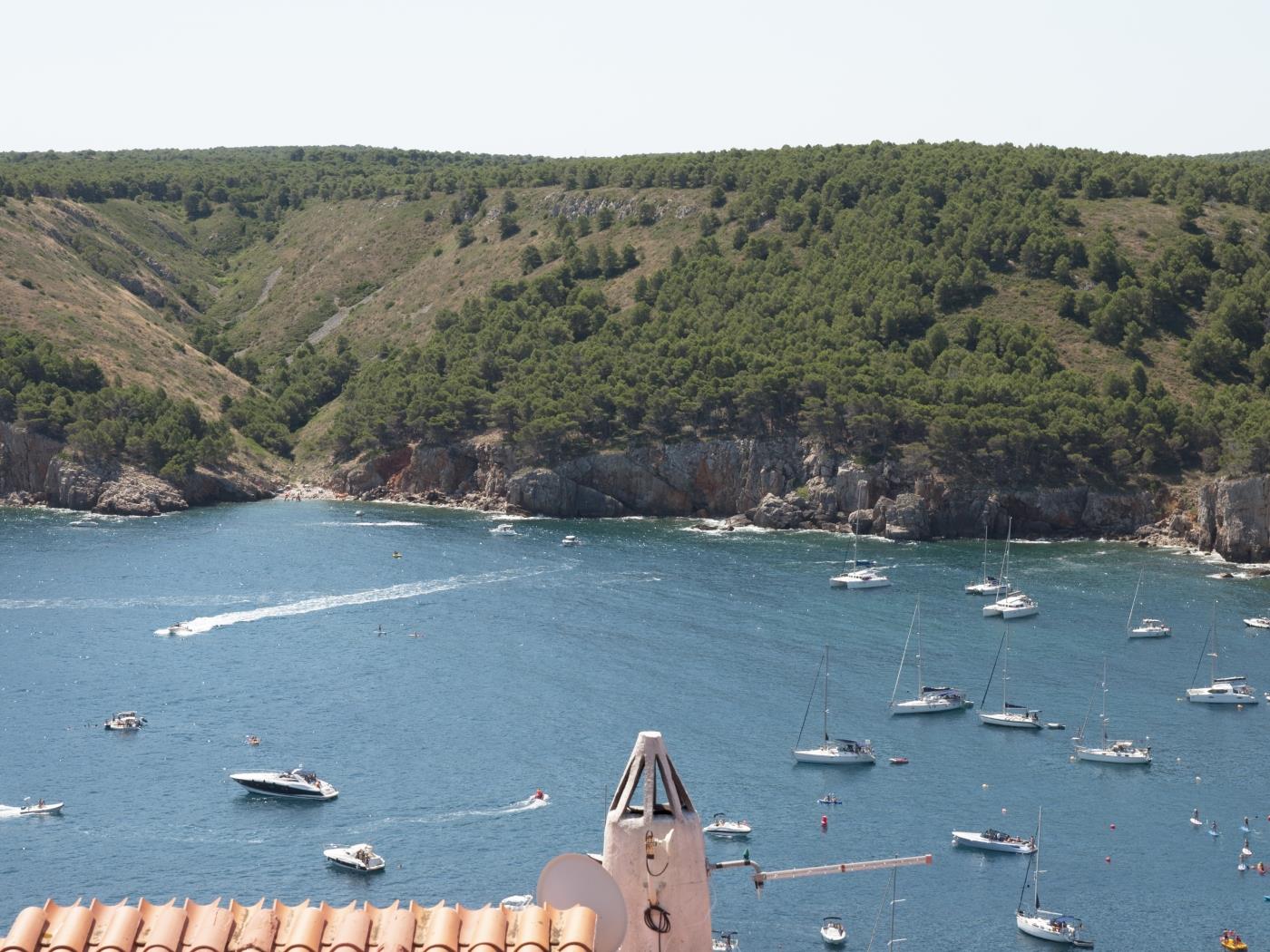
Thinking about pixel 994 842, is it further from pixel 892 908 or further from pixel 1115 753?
pixel 1115 753

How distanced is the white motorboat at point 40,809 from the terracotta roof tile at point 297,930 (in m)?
75.2

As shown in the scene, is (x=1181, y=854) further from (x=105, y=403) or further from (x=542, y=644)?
(x=105, y=403)

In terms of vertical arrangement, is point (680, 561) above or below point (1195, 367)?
below

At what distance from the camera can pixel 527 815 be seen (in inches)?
3339

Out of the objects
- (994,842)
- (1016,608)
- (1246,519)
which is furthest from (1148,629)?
(994,842)

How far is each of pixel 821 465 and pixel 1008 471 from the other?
19.2 metres

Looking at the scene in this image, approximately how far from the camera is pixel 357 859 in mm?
78000

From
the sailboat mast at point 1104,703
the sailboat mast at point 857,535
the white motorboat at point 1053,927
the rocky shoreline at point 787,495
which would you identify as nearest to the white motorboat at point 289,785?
the white motorboat at point 1053,927

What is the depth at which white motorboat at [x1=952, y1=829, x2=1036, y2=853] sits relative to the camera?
81312 millimetres

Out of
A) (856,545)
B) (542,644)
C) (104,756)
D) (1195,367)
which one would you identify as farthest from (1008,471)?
(104,756)

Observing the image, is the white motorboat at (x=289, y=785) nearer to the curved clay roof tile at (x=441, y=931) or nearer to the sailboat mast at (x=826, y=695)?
the sailboat mast at (x=826, y=695)

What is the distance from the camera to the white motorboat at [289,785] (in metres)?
88.4


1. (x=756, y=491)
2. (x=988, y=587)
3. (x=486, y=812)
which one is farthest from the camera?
(x=756, y=491)

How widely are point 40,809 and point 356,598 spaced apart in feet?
176
